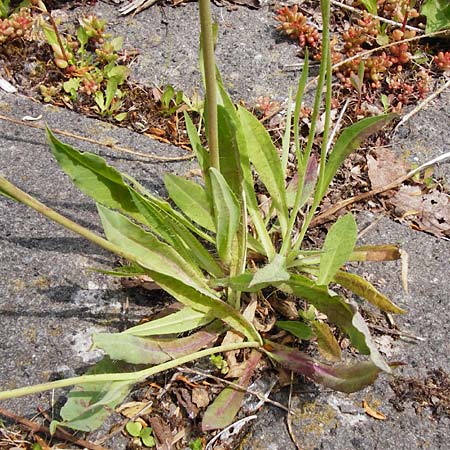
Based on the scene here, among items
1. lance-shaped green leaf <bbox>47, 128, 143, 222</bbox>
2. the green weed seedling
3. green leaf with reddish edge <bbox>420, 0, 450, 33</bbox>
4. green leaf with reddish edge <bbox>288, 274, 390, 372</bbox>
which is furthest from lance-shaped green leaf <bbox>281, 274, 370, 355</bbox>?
green leaf with reddish edge <bbox>420, 0, 450, 33</bbox>

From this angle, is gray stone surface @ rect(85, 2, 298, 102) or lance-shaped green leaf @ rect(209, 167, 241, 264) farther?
gray stone surface @ rect(85, 2, 298, 102)

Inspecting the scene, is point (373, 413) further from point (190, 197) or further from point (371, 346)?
point (190, 197)

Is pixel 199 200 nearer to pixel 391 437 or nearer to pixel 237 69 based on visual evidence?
pixel 391 437

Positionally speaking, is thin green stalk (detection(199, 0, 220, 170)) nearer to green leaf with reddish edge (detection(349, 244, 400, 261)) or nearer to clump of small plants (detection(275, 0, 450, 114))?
green leaf with reddish edge (detection(349, 244, 400, 261))

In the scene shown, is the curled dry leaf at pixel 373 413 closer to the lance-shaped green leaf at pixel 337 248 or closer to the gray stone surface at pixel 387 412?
the gray stone surface at pixel 387 412

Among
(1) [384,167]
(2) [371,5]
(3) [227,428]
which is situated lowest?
(3) [227,428]

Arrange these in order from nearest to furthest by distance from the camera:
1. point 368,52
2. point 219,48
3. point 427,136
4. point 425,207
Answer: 1. point 425,207
2. point 427,136
3. point 368,52
4. point 219,48

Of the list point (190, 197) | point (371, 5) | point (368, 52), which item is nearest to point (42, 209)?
point (190, 197)
